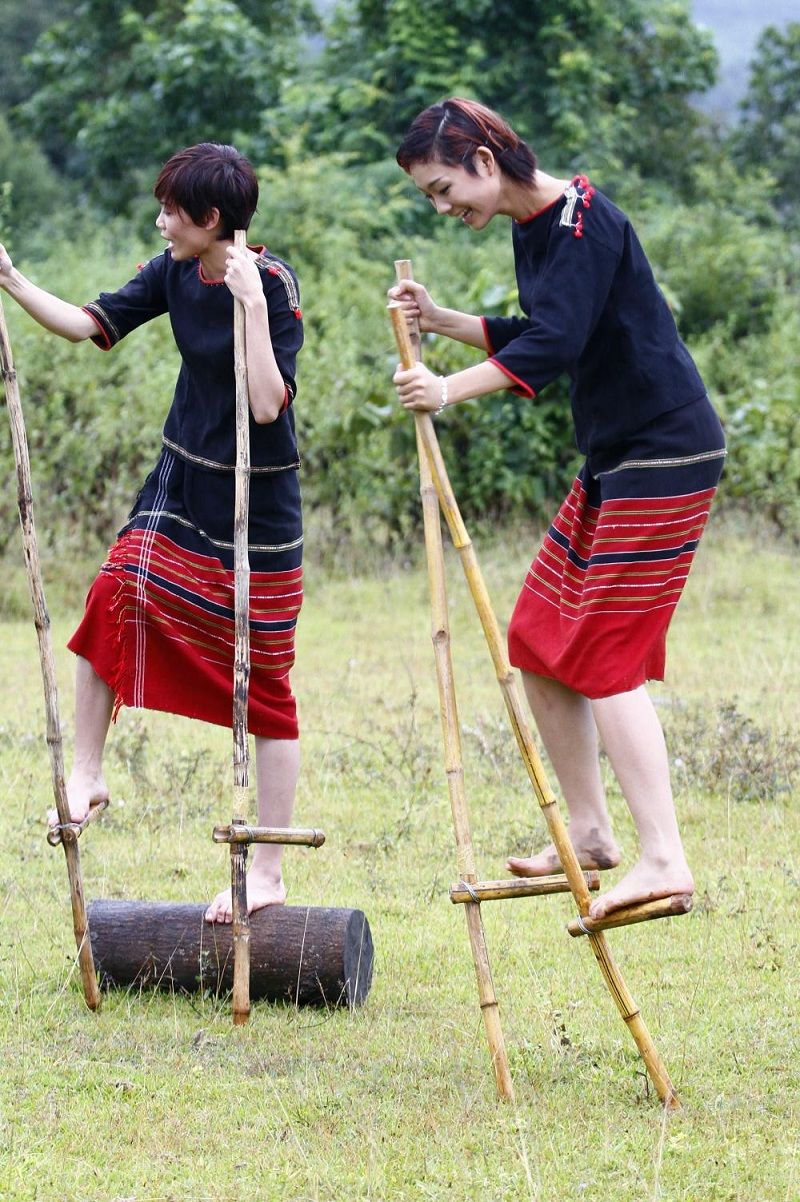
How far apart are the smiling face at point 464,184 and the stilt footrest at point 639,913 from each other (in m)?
1.68

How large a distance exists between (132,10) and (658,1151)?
22.5 metres

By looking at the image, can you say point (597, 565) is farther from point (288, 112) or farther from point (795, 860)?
point (288, 112)

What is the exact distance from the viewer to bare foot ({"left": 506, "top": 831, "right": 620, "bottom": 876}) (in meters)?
3.98

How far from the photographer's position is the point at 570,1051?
382 centimetres

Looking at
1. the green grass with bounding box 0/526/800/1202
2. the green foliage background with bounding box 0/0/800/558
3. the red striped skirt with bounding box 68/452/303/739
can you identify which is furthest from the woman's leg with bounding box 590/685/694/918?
the green foliage background with bounding box 0/0/800/558

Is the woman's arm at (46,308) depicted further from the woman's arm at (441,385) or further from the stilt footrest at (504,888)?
the stilt footrest at (504,888)

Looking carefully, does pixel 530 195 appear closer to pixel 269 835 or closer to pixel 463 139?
pixel 463 139

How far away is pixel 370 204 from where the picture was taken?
1772 cm

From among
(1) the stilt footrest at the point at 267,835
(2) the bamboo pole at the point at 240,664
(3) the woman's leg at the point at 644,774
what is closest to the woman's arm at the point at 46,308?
(2) the bamboo pole at the point at 240,664

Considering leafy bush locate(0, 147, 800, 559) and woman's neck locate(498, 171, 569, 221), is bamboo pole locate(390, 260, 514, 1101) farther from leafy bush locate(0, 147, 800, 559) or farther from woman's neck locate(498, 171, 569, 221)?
leafy bush locate(0, 147, 800, 559)

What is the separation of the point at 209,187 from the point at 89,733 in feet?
5.17

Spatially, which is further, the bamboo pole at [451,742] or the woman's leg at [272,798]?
the woman's leg at [272,798]

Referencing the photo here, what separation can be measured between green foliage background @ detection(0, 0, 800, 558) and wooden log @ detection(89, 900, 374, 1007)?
269 inches

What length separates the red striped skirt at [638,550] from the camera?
3639 mm
